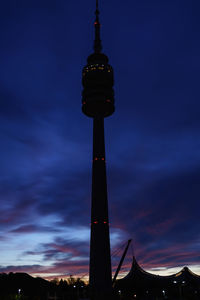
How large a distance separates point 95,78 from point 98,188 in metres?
36.9

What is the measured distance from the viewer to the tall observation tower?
92.7 meters

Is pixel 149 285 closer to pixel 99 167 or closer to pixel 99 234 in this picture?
pixel 99 234

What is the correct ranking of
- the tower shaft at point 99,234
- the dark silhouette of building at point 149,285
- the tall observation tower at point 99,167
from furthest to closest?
the dark silhouette of building at point 149,285, the tall observation tower at point 99,167, the tower shaft at point 99,234

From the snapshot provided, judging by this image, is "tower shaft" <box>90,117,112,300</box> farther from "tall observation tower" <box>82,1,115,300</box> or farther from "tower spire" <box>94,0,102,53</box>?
"tower spire" <box>94,0,102,53</box>

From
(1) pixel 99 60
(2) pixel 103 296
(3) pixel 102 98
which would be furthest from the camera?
(1) pixel 99 60

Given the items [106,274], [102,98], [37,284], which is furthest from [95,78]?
[37,284]

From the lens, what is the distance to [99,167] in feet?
331

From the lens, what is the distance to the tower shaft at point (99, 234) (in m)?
92.2

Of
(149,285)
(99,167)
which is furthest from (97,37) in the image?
(149,285)

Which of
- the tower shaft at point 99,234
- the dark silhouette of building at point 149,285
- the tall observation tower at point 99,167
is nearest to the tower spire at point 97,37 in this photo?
the tall observation tower at point 99,167

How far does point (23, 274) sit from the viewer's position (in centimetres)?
15625

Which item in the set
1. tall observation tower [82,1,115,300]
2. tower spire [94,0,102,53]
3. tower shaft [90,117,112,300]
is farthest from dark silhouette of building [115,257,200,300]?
tower spire [94,0,102,53]

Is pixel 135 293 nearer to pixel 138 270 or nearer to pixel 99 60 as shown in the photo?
pixel 138 270

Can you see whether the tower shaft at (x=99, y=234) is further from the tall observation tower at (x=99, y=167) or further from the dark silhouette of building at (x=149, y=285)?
the dark silhouette of building at (x=149, y=285)
